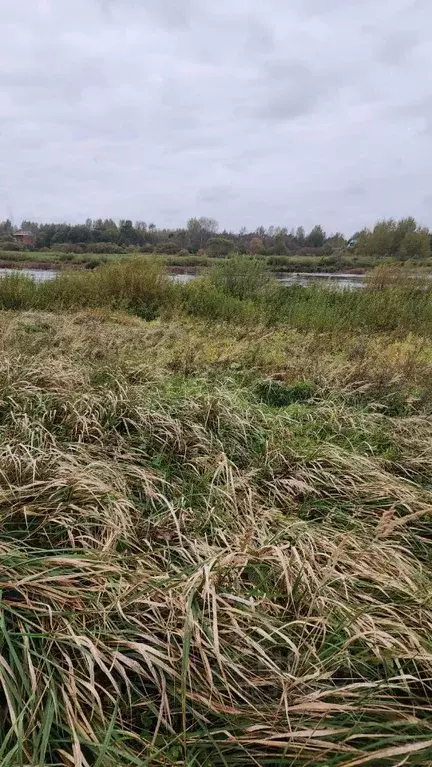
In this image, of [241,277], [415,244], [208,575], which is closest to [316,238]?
[415,244]

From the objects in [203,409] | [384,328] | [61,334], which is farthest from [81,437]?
[384,328]

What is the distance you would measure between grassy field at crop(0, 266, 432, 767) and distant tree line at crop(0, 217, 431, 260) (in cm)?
1705

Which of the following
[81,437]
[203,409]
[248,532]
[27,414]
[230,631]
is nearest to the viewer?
[230,631]

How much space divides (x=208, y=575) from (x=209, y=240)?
22.0m

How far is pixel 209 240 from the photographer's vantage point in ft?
72.0

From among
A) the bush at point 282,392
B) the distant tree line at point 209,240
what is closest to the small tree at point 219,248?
the distant tree line at point 209,240

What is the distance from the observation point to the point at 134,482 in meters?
2.18

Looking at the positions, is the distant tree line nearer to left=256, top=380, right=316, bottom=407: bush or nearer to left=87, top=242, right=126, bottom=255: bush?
left=87, top=242, right=126, bottom=255: bush

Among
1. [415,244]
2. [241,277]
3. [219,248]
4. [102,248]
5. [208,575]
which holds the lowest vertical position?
[208,575]

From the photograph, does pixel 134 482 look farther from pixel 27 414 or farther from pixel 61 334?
pixel 61 334

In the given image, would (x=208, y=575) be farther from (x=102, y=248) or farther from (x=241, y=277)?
(x=102, y=248)

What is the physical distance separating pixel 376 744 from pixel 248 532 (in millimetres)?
878

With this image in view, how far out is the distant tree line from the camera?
80.5 ft

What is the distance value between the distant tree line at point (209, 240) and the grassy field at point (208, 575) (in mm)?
17046
